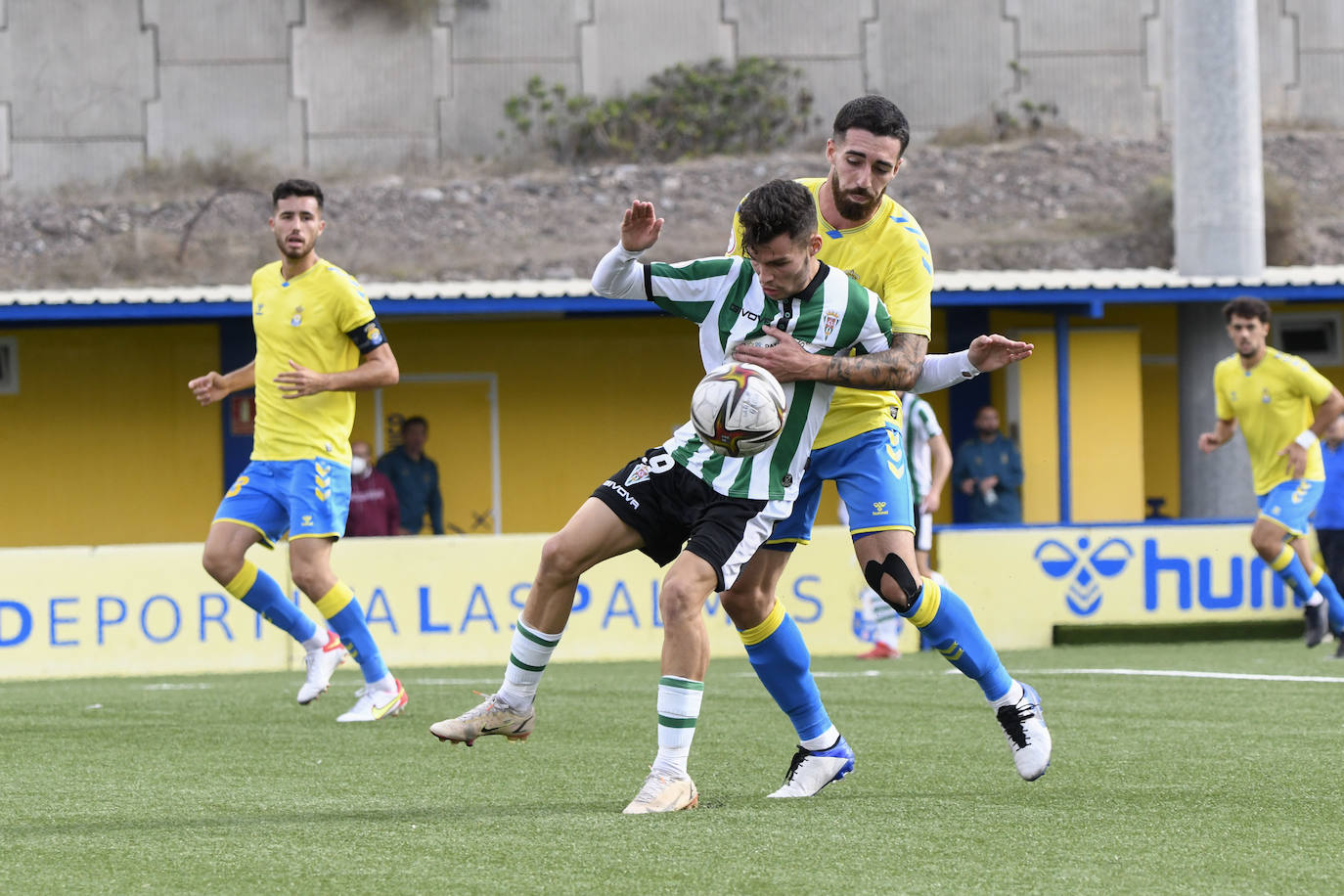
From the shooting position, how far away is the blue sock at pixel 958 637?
5.67 meters

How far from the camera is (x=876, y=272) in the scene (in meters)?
5.79

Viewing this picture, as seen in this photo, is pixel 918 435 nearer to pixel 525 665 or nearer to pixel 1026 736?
pixel 1026 736

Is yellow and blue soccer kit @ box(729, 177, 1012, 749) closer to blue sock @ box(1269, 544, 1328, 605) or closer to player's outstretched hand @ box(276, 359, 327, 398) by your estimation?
player's outstretched hand @ box(276, 359, 327, 398)

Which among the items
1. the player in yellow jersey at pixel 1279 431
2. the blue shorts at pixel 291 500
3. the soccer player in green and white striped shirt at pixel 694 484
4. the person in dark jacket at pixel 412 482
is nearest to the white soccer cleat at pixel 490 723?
the soccer player in green and white striped shirt at pixel 694 484

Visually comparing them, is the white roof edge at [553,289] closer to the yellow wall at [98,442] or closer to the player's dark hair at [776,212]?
the yellow wall at [98,442]

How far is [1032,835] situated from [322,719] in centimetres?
423

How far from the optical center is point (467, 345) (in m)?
18.6

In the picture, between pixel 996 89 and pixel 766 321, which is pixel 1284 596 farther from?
pixel 996 89

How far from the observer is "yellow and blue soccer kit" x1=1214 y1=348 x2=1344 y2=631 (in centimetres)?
1145

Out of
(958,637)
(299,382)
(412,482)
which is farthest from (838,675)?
(412,482)

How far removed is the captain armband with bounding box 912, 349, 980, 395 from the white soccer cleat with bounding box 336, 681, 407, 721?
11.5 ft

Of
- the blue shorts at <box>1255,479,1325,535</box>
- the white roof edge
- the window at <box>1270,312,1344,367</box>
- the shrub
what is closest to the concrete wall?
the shrub

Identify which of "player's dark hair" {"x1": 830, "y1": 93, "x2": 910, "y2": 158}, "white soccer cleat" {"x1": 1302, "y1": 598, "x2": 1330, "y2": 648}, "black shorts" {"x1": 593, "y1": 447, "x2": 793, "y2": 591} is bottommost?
"white soccer cleat" {"x1": 1302, "y1": 598, "x2": 1330, "y2": 648}

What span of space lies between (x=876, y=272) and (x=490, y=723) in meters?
1.92
